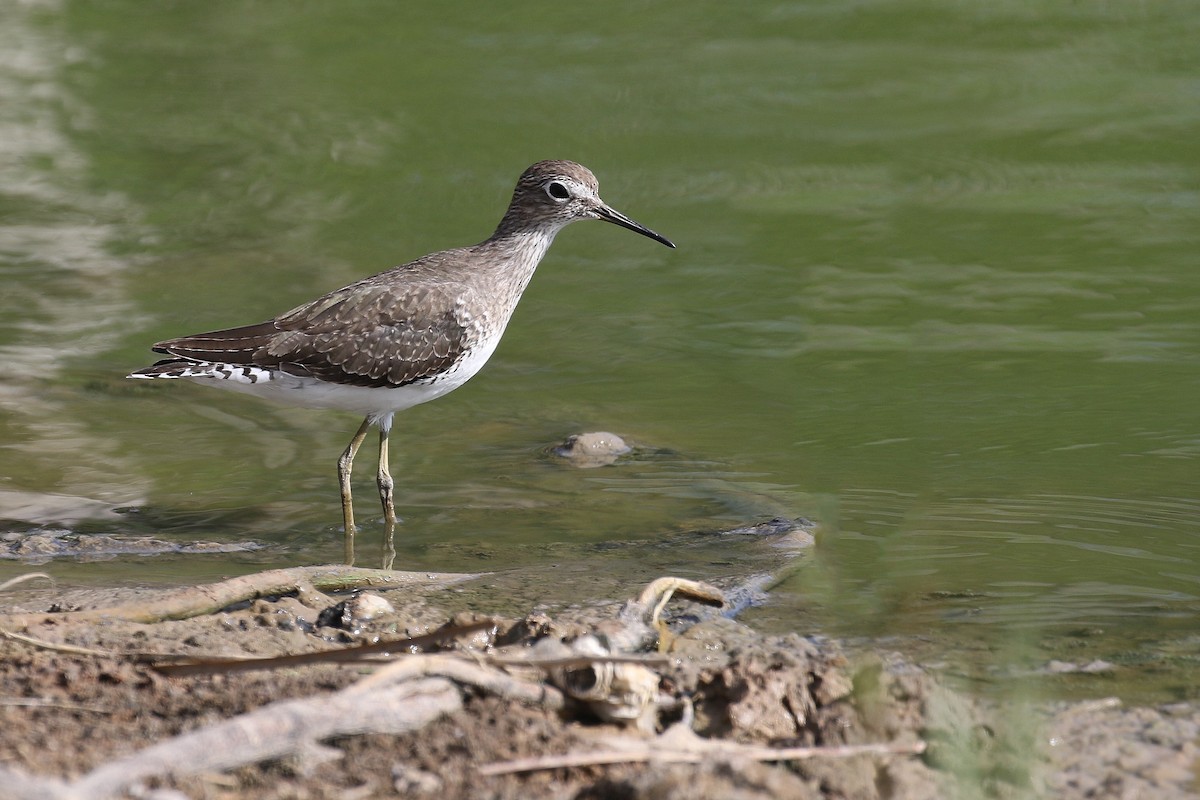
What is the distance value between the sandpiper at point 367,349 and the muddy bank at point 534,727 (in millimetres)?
3257

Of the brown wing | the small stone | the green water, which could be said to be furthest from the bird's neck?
the green water

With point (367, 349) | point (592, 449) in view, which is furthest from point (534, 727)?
point (592, 449)

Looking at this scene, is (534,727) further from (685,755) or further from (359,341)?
(359,341)

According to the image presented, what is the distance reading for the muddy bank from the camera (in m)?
3.61

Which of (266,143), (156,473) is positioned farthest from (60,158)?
(156,473)

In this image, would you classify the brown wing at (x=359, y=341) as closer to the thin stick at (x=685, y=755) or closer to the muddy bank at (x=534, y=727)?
the muddy bank at (x=534, y=727)

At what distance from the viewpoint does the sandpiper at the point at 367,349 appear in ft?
26.6

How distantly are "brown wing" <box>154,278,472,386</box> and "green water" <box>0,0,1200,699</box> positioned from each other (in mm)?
816

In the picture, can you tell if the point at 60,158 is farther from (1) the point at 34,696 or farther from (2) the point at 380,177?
(1) the point at 34,696

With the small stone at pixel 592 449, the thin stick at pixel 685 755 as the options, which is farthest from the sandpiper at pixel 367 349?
the thin stick at pixel 685 755

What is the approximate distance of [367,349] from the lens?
819 centimetres

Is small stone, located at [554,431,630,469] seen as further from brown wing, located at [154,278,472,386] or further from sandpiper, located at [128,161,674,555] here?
brown wing, located at [154,278,472,386]

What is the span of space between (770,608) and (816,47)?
11.5 metres

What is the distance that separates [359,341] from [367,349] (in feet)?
0.22
